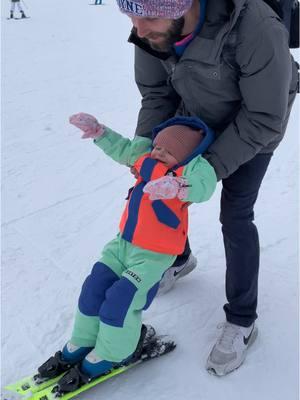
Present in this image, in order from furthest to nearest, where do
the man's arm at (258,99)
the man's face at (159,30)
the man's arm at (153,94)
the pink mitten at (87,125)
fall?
the man's arm at (153,94), the pink mitten at (87,125), the man's face at (159,30), the man's arm at (258,99)

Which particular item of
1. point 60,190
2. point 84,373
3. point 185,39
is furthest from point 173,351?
point 60,190

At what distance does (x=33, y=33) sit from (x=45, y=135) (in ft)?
20.2

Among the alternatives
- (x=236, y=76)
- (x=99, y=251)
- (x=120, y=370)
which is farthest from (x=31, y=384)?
(x=236, y=76)

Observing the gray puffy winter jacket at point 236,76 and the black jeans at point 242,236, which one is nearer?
the gray puffy winter jacket at point 236,76

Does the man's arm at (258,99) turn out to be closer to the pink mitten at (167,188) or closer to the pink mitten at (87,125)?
the pink mitten at (167,188)

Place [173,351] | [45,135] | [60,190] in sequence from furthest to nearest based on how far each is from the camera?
[45,135] < [60,190] < [173,351]

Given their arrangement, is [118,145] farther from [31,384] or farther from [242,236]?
[31,384]

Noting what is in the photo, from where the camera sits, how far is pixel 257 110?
6.00 ft

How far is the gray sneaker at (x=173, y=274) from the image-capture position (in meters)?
2.77

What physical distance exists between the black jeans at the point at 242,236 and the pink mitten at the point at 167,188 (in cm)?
39

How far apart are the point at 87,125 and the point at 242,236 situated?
836 millimetres

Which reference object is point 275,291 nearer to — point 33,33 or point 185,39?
point 185,39

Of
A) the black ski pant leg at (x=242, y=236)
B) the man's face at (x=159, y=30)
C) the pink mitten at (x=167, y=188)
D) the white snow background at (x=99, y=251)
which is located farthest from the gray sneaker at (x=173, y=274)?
the man's face at (x=159, y=30)

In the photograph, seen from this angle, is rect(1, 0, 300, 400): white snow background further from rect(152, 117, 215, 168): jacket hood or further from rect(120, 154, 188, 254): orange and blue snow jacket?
rect(152, 117, 215, 168): jacket hood
